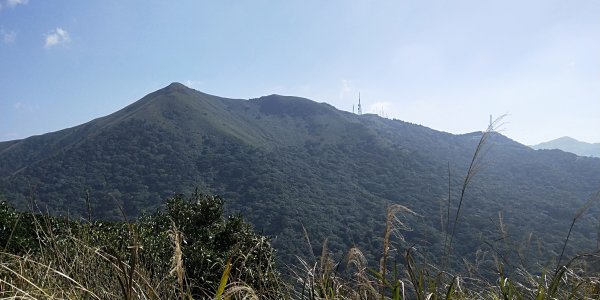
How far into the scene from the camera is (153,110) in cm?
14738

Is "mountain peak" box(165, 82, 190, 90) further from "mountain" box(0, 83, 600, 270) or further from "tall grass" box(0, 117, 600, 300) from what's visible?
"tall grass" box(0, 117, 600, 300)

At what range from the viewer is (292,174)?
11675 centimetres

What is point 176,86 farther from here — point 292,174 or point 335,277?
point 335,277

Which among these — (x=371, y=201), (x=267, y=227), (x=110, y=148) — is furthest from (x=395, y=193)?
(x=110, y=148)

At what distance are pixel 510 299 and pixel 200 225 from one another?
16984mm

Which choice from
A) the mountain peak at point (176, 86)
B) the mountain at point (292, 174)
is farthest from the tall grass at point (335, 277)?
the mountain peak at point (176, 86)

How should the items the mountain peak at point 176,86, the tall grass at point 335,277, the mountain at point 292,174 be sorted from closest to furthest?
1. the tall grass at point 335,277
2. the mountain at point 292,174
3. the mountain peak at point 176,86

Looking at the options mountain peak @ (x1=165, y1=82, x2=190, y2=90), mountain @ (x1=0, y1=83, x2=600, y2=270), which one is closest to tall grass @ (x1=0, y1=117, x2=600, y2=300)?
mountain @ (x1=0, y1=83, x2=600, y2=270)

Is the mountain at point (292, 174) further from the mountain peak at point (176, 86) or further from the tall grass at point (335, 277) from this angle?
the tall grass at point (335, 277)

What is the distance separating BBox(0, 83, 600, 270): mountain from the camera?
7494 centimetres

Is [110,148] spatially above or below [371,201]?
above

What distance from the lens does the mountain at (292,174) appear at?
246 feet

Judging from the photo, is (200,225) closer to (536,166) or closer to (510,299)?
(510,299)

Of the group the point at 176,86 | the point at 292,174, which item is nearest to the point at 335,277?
the point at 292,174
